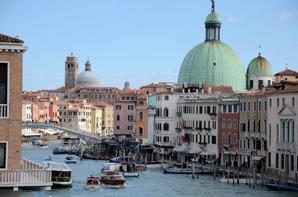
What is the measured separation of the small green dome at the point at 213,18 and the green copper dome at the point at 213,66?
1.39 m

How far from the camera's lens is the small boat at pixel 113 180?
33406 mm

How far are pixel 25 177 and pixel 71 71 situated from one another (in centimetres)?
14100

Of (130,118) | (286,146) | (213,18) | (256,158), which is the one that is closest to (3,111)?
(286,146)

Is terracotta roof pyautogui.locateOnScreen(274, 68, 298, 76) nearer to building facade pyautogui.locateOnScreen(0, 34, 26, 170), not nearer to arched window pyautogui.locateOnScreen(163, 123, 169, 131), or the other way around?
arched window pyautogui.locateOnScreen(163, 123, 169, 131)

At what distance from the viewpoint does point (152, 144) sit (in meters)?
53.7

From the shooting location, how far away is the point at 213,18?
57594 mm

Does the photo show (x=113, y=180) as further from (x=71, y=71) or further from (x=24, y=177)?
(x=71, y=71)

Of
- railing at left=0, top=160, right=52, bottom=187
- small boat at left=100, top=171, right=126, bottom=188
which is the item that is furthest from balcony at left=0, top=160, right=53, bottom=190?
small boat at left=100, top=171, right=126, bottom=188

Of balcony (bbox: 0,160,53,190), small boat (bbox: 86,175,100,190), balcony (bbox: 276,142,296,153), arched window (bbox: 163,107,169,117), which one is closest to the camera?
balcony (bbox: 0,160,53,190)

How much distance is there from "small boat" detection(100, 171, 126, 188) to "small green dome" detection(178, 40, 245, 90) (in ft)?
69.8

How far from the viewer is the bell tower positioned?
151 m

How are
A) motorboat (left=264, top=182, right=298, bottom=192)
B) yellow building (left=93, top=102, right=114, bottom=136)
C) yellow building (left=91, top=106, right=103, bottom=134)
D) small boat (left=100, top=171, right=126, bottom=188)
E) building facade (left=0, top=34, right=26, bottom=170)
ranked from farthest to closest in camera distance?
yellow building (left=93, top=102, right=114, bottom=136)
yellow building (left=91, top=106, right=103, bottom=134)
small boat (left=100, top=171, right=126, bottom=188)
motorboat (left=264, top=182, right=298, bottom=192)
building facade (left=0, top=34, right=26, bottom=170)

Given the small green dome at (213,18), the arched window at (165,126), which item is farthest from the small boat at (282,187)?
the small green dome at (213,18)

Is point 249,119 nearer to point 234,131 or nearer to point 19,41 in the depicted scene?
point 234,131
